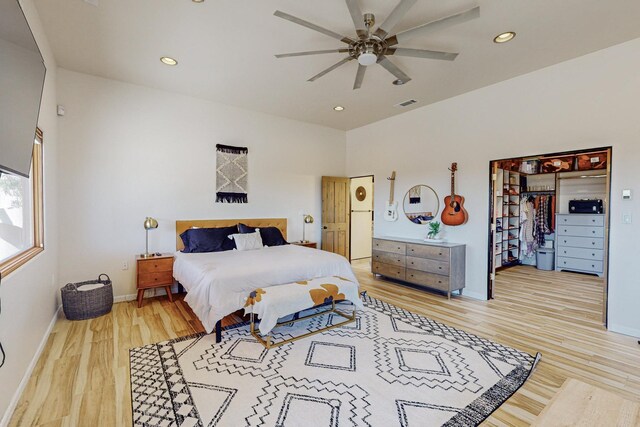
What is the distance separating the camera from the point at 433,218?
491 cm

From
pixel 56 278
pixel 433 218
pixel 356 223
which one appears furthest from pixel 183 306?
pixel 356 223

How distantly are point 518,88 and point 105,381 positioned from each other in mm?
5337

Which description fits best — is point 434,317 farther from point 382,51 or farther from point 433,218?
point 382,51

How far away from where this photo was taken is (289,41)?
9.84 feet

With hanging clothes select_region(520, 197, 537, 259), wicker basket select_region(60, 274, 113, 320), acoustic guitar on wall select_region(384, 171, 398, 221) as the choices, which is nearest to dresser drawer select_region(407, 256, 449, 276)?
acoustic guitar on wall select_region(384, 171, 398, 221)

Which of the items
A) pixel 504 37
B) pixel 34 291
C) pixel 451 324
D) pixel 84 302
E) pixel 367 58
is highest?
pixel 504 37

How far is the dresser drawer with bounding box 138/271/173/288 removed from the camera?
3879 millimetres

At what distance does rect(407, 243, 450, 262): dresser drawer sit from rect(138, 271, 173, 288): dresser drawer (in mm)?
3588

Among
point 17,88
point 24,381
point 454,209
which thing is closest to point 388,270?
point 454,209

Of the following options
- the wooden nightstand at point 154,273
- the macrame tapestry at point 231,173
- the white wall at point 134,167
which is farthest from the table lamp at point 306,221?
the wooden nightstand at point 154,273

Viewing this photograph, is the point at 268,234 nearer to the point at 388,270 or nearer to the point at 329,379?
the point at 388,270

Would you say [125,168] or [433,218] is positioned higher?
[125,168]

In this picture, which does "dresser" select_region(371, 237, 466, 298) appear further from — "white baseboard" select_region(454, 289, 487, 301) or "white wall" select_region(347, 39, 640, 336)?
"white wall" select_region(347, 39, 640, 336)

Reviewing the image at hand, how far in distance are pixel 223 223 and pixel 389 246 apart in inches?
112
